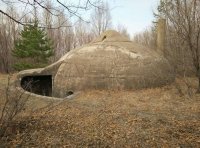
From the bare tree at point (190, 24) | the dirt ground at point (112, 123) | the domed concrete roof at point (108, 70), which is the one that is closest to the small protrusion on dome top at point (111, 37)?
the domed concrete roof at point (108, 70)

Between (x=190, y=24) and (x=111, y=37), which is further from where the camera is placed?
(x=111, y=37)

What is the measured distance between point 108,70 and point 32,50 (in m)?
13.3

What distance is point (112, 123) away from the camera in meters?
7.75

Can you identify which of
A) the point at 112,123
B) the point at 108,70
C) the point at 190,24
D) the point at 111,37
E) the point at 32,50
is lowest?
the point at 112,123

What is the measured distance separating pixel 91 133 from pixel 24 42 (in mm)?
20020

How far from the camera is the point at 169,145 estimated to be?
6.19m

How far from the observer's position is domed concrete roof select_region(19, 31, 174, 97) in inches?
524

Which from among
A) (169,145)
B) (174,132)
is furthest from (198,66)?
(169,145)

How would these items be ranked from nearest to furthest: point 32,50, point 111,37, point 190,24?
point 190,24 → point 111,37 → point 32,50

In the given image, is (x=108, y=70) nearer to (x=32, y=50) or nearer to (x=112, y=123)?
(x=112, y=123)

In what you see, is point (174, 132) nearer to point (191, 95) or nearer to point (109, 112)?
point (109, 112)

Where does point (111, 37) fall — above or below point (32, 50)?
above

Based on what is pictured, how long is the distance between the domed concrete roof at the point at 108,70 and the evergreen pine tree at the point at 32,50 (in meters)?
10.6

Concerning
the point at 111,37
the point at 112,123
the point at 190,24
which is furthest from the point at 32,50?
the point at 112,123
